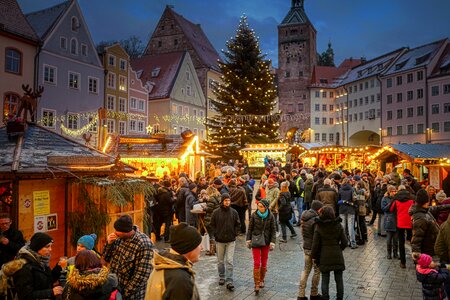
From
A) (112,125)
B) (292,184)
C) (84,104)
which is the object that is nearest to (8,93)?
(84,104)

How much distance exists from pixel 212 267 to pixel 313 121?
70044 mm

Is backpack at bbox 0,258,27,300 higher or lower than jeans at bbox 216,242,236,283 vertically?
higher

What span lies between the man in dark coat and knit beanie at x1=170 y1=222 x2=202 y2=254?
10.4ft

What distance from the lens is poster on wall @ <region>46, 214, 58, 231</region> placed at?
7242mm

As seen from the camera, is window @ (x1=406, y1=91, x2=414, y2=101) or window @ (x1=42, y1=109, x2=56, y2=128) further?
window @ (x1=406, y1=91, x2=414, y2=101)

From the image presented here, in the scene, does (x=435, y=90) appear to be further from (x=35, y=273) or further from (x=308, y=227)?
(x=35, y=273)

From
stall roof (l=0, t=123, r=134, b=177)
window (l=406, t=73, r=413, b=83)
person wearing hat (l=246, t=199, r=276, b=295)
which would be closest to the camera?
stall roof (l=0, t=123, r=134, b=177)

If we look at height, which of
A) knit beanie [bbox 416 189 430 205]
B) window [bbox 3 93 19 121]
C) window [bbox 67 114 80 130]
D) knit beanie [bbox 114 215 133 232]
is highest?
window [bbox 3 93 19 121]

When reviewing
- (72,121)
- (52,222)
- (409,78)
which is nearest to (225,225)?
(52,222)

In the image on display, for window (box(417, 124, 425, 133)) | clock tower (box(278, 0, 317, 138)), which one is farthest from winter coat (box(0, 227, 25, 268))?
clock tower (box(278, 0, 317, 138))

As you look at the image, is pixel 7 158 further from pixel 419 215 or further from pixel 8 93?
pixel 8 93

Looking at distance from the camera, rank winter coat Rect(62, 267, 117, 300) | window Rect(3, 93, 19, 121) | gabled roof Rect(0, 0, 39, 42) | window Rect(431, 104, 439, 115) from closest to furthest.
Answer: winter coat Rect(62, 267, 117, 300)
window Rect(3, 93, 19, 121)
gabled roof Rect(0, 0, 39, 42)
window Rect(431, 104, 439, 115)

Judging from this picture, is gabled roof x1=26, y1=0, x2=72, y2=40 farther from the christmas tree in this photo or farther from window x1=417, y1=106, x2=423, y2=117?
window x1=417, y1=106, x2=423, y2=117

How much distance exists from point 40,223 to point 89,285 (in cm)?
367
